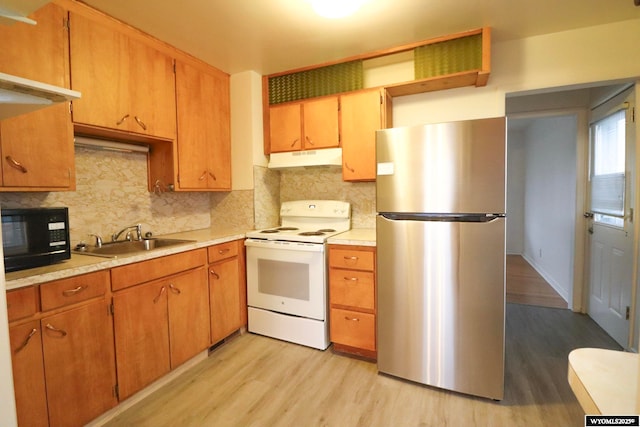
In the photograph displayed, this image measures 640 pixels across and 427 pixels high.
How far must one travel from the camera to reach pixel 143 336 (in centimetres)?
178

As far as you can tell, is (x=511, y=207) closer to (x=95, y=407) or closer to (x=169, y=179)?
(x=169, y=179)

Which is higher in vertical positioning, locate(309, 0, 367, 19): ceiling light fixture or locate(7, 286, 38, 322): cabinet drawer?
locate(309, 0, 367, 19): ceiling light fixture

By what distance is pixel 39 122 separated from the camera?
155 centimetres

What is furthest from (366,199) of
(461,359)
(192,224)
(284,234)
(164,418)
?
(164,418)

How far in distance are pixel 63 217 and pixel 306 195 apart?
1.94 m

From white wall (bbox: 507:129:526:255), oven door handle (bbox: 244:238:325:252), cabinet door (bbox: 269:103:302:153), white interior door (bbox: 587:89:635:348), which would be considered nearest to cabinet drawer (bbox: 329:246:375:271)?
oven door handle (bbox: 244:238:325:252)

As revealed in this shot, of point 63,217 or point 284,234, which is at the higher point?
point 63,217

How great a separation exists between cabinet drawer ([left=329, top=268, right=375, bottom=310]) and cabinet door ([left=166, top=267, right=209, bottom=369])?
0.95m

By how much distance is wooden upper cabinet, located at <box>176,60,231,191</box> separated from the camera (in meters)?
2.40

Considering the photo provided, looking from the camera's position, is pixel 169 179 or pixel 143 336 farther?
pixel 169 179

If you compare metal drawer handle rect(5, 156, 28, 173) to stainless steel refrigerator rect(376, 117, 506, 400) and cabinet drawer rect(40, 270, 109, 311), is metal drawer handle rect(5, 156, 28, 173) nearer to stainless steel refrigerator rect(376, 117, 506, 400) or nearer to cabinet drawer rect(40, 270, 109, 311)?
cabinet drawer rect(40, 270, 109, 311)

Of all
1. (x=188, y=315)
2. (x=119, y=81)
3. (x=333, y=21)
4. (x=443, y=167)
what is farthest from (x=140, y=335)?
(x=333, y=21)

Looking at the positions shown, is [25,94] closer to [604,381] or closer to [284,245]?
[604,381]

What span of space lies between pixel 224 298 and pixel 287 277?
53cm
